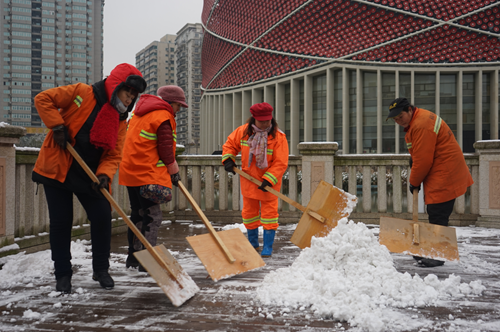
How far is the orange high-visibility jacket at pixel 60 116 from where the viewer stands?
293cm

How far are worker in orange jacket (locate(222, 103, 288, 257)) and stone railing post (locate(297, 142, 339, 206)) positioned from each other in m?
2.14

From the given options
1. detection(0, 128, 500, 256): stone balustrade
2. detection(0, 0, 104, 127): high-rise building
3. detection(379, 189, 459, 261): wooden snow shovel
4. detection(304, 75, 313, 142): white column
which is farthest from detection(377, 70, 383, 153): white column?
detection(0, 0, 104, 127): high-rise building

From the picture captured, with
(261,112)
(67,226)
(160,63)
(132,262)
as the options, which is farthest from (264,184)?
(160,63)

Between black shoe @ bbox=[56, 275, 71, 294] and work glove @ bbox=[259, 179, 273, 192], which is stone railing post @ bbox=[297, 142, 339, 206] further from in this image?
black shoe @ bbox=[56, 275, 71, 294]

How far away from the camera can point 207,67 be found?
45.4m

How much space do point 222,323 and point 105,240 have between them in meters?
1.45

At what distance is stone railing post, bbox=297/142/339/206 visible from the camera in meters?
6.59

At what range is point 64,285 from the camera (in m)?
3.03

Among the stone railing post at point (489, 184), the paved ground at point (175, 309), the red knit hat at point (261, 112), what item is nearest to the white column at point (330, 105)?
the stone railing post at point (489, 184)

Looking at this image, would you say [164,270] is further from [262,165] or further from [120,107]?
[262,165]

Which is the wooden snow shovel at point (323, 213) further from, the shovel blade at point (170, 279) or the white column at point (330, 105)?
the white column at point (330, 105)

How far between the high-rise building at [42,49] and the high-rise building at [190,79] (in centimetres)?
2326

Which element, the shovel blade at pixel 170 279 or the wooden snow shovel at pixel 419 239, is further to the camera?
the wooden snow shovel at pixel 419 239

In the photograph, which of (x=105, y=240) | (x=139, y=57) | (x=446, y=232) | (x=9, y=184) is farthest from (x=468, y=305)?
(x=139, y=57)
